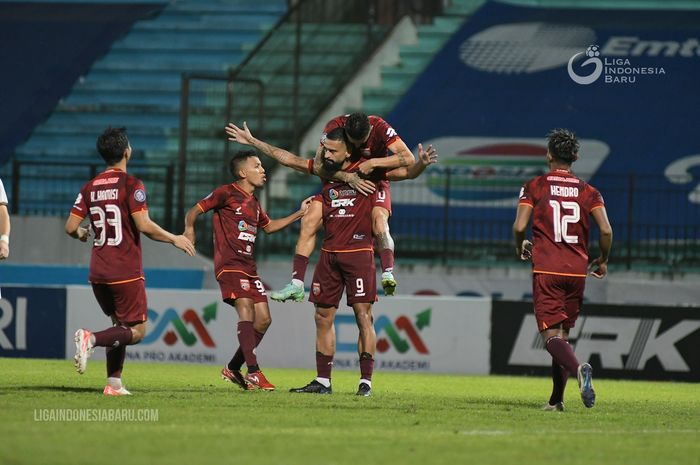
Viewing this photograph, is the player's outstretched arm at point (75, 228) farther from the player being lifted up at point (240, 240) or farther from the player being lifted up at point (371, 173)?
the player being lifted up at point (371, 173)

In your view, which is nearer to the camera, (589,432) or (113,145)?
(589,432)

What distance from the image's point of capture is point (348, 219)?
38.1ft

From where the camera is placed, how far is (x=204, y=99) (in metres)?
24.4

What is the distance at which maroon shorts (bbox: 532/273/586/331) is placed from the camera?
10422 mm

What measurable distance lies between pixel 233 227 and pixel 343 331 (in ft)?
16.7

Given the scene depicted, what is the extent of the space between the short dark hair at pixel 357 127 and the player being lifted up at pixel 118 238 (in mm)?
1754

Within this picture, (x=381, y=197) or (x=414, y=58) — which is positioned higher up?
(x=414, y=58)

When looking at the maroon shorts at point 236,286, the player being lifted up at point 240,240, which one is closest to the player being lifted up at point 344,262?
the player being lifted up at point 240,240

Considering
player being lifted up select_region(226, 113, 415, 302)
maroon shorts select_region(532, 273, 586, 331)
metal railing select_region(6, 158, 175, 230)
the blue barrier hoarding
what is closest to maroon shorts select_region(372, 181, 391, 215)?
player being lifted up select_region(226, 113, 415, 302)

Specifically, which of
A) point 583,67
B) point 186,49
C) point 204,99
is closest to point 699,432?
point 583,67

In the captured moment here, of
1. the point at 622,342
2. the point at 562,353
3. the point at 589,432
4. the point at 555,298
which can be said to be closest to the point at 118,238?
the point at 555,298

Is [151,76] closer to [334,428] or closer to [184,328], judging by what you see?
[184,328]

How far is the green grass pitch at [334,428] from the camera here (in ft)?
24.3

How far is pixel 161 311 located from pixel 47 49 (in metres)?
10.6
